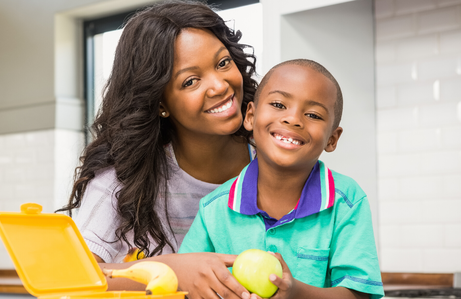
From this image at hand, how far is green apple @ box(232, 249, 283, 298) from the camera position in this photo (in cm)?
93

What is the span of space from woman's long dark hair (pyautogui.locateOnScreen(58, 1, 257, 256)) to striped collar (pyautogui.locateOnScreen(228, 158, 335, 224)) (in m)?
0.37

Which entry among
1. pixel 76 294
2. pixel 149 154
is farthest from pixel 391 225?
pixel 76 294

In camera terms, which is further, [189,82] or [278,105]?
[189,82]

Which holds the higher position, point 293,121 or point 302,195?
point 293,121

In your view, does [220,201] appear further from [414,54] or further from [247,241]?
[414,54]

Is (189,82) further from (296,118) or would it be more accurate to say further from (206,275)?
(206,275)

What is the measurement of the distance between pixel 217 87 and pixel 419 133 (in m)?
1.07

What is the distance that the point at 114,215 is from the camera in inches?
58.8

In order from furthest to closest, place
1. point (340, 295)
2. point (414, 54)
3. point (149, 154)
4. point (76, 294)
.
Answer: point (414, 54)
point (149, 154)
point (340, 295)
point (76, 294)

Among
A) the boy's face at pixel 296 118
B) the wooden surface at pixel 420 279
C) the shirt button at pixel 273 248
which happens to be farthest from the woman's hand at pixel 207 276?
the wooden surface at pixel 420 279

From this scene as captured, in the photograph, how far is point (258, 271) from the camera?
0.93 meters

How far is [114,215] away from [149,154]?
0.68 feet

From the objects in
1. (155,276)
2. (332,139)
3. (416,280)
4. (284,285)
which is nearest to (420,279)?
(416,280)

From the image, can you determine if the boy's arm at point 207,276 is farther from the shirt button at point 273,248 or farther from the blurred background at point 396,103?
the blurred background at point 396,103
